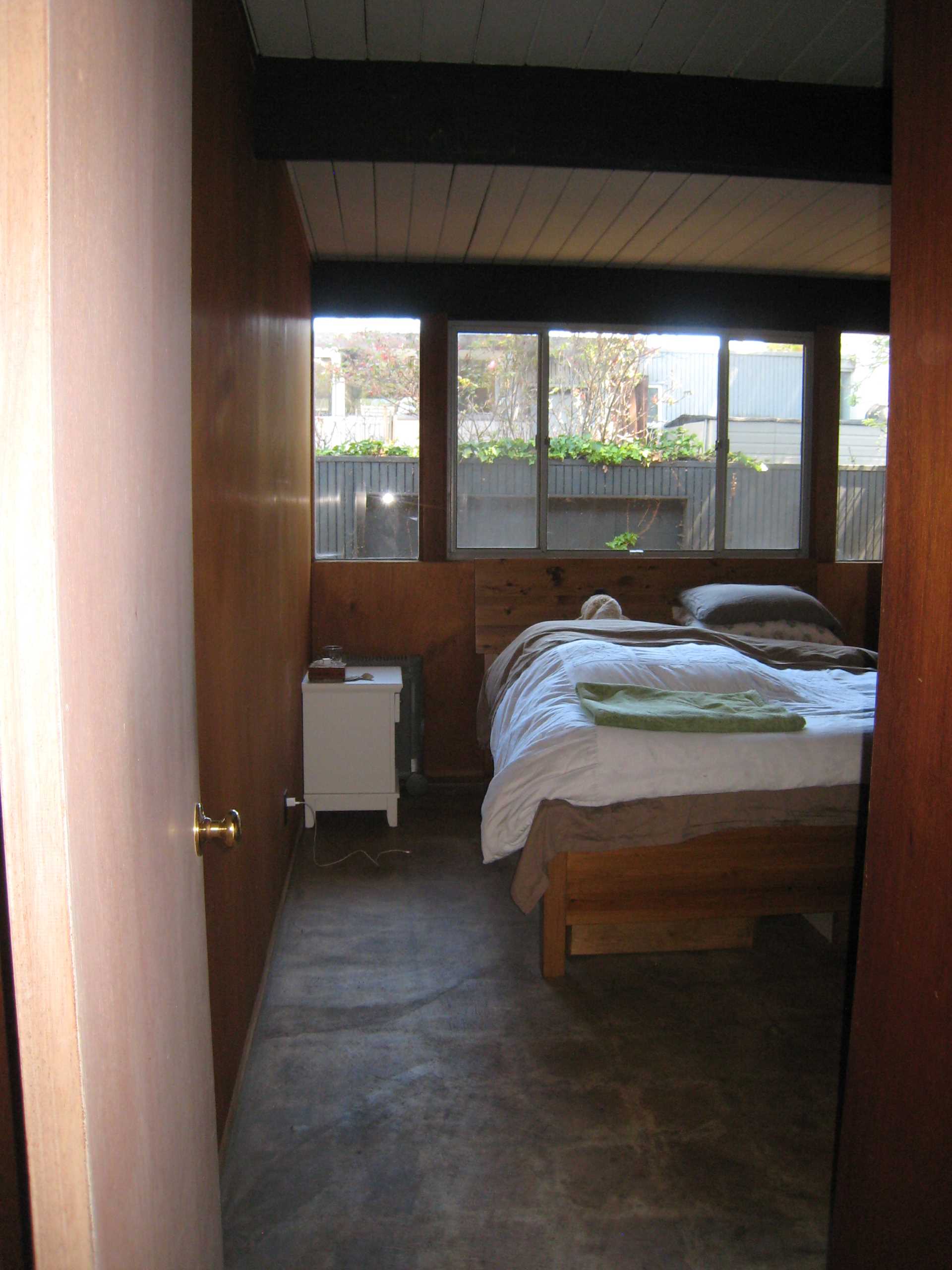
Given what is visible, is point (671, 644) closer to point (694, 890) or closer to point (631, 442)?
point (694, 890)

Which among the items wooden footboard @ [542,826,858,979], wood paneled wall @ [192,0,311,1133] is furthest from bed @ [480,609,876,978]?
wood paneled wall @ [192,0,311,1133]

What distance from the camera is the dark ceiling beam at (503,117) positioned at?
2.36 meters

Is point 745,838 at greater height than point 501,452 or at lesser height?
lesser

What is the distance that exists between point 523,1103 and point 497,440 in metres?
3.11

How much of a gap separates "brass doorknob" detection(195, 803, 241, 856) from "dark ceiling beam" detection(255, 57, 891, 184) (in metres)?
2.00

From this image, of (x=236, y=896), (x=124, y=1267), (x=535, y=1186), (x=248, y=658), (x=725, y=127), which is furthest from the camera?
(x=725, y=127)


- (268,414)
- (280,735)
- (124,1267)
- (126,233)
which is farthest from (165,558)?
(280,735)

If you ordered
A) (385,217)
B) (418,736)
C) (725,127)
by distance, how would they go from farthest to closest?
(418,736) < (385,217) < (725,127)

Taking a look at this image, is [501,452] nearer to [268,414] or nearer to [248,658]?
[268,414]

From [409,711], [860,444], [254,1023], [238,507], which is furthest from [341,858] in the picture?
[860,444]

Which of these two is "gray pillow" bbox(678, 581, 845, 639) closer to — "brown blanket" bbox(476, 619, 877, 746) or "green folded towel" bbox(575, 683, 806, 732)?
"brown blanket" bbox(476, 619, 877, 746)

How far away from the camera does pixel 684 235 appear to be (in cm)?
370

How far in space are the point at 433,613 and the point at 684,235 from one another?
1967 millimetres

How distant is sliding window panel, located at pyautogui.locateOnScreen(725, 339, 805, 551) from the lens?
4.44 m
